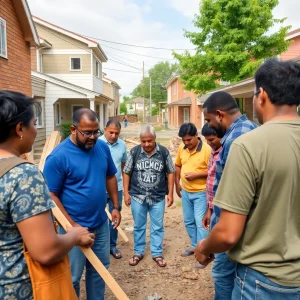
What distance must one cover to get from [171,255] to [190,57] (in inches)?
597

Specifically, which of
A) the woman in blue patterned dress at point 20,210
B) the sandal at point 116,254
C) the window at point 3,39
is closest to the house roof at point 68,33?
the window at point 3,39

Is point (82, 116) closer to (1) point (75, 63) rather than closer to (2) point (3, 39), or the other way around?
(2) point (3, 39)

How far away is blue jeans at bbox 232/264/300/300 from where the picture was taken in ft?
5.05

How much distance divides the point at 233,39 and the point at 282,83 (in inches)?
662

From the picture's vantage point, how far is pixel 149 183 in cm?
425

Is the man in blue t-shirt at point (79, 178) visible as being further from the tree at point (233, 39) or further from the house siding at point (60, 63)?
the house siding at point (60, 63)

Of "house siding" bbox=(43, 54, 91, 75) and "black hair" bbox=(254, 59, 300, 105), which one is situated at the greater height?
"house siding" bbox=(43, 54, 91, 75)

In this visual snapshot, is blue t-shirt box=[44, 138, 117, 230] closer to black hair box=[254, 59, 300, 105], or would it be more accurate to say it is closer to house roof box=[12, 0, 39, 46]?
black hair box=[254, 59, 300, 105]

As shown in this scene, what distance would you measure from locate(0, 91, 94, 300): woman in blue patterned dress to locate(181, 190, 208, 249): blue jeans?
287 centimetres

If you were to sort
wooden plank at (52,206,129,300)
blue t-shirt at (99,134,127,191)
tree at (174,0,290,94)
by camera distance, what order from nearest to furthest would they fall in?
wooden plank at (52,206,129,300) → blue t-shirt at (99,134,127,191) → tree at (174,0,290,94)

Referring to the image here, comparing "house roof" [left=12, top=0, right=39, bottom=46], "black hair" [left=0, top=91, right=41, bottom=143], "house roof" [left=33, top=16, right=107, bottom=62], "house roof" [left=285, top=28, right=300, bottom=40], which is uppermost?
"house roof" [left=33, top=16, right=107, bottom=62]

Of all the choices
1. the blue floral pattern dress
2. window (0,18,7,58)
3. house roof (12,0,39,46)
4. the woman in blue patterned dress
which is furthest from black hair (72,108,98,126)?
house roof (12,0,39,46)

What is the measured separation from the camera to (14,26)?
10.3m

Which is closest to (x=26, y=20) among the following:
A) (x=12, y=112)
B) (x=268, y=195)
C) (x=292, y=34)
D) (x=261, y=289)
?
(x=12, y=112)
